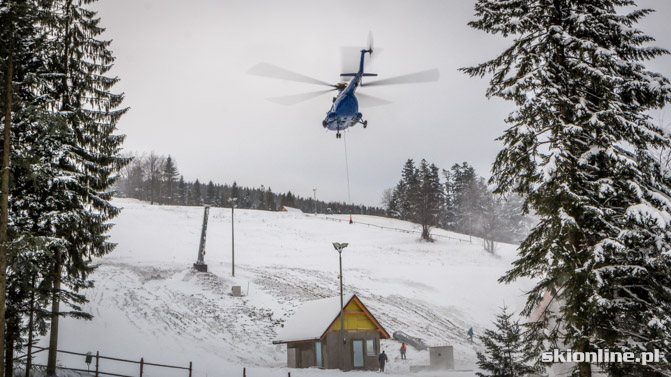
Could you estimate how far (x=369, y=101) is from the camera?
75.2 feet

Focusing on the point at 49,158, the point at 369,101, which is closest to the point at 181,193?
the point at 369,101

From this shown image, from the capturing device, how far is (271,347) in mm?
31734

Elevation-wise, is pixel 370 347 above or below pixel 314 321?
below

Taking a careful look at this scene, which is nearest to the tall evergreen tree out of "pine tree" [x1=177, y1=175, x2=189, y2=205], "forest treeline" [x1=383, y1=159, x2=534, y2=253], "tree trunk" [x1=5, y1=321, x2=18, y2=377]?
"tree trunk" [x1=5, y1=321, x2=18, y2=377]

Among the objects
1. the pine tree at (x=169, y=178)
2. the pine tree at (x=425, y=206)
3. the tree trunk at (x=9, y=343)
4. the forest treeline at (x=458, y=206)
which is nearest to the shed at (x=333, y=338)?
the tree trunk at (x=9, y=343)

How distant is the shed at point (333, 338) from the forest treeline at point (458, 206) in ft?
80.5

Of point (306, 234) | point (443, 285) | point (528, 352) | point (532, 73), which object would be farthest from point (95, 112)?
point (306, 234)

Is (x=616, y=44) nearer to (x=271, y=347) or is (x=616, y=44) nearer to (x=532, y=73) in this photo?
(x=532, y=73)

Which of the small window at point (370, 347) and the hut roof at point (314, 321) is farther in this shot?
the small window at point (370, 347)

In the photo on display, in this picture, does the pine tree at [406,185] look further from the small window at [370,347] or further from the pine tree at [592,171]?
the pine tree at [592,171]

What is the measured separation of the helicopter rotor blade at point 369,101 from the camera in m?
22.3

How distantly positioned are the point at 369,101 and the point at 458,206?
86.8 m

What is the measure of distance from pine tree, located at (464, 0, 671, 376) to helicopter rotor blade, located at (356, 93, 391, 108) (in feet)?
33.3

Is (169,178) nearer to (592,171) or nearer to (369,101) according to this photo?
(369,101)
